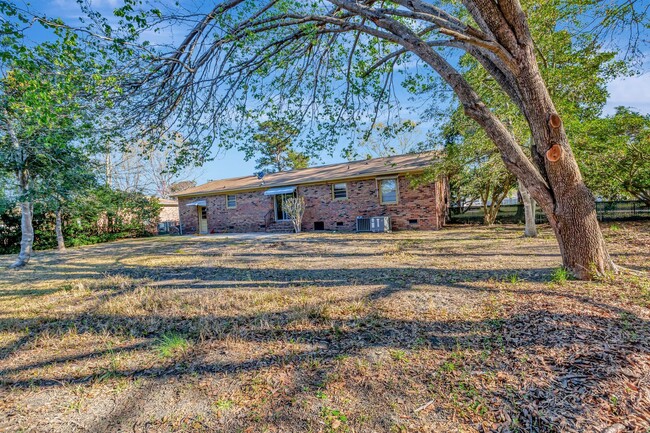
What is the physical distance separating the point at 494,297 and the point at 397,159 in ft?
39.3

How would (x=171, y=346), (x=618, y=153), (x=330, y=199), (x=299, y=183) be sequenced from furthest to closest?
(x=299, y=183) < (x=330, y=199) < (x=618, y=153) < (x=171, y=346)

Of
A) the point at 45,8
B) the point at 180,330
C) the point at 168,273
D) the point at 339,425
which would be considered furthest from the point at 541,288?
the point at 45,8

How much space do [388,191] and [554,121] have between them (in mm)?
9934

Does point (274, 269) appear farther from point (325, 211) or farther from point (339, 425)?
point (325, 211)

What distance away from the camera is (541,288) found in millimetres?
3787

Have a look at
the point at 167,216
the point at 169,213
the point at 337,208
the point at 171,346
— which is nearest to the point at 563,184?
the point at 171,346

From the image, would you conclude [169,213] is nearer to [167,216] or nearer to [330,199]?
[167,216]

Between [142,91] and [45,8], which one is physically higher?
[45,8]

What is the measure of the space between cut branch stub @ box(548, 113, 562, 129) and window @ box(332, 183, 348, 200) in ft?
35.8

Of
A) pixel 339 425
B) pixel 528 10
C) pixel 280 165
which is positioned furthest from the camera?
pixel 280 165

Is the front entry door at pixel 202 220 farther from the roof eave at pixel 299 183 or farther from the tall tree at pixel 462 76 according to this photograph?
the tall tree at pixel 462 76

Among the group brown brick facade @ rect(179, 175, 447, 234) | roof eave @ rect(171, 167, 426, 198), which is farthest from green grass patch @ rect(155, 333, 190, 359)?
brown brick facade @ rect(179, 175, 447, 234)

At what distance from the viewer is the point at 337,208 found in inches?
582

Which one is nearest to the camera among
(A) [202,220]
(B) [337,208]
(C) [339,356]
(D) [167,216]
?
(C) [339,356]
